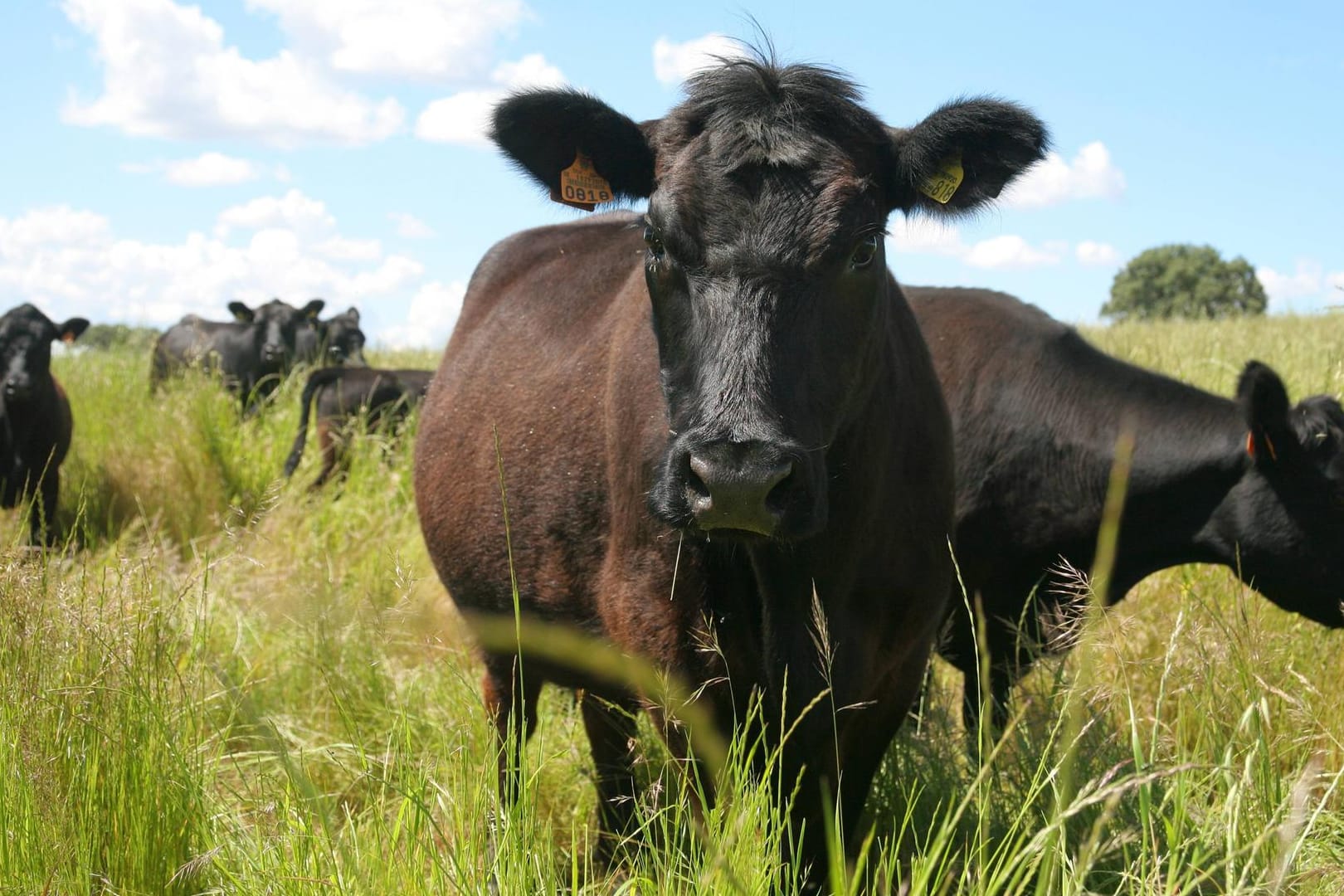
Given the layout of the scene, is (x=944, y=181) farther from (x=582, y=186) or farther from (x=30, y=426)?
(x=30, y=426)

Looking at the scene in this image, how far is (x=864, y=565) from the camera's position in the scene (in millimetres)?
3184

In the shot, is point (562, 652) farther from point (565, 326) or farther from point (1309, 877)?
point (1309, 877)

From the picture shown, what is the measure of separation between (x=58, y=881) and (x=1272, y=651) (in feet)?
12.0

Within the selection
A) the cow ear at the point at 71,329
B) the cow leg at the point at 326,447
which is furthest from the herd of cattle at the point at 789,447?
the cow ear at the point at 71,329

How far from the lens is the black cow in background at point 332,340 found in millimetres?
20047

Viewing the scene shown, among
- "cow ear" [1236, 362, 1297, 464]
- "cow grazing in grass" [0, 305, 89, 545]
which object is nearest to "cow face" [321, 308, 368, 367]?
"cow grazing in grass" [0, 305, 89, 545]

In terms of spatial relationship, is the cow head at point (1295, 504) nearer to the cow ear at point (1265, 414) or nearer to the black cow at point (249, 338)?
the cow ear at point (1265, 414)

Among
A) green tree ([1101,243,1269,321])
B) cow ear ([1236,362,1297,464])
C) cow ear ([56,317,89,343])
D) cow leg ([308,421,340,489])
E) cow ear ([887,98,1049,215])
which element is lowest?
cow leg ([308,421,340,489])

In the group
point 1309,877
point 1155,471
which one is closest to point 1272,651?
point 1155,471

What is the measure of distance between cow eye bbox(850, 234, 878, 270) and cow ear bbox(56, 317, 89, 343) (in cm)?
1145

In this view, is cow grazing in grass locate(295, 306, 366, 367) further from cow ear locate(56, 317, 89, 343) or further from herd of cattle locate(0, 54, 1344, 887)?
herd of cattle locate(0, 54, 1344, 887)

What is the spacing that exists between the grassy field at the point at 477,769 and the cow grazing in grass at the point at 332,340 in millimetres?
14310

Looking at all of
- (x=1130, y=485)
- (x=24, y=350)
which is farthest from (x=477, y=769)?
(x=24, y=350)

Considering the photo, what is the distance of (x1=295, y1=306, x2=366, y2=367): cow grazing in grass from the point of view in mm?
20031
